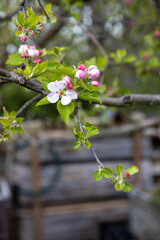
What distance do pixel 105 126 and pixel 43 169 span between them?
95 cm

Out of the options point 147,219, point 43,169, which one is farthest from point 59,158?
point 147,219

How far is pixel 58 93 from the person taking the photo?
0.55 m

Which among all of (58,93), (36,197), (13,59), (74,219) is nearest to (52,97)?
(58,93)

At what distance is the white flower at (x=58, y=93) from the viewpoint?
55 centimetres

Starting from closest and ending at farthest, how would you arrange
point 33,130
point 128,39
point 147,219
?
point 147,219
point 128,39
point 33,130

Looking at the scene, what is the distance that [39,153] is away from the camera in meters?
2.73

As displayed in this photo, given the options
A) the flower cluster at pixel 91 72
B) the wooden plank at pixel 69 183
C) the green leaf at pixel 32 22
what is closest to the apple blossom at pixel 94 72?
the flower cluster at pixel 91 72

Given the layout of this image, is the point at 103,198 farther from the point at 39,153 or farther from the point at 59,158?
the point at 39,153

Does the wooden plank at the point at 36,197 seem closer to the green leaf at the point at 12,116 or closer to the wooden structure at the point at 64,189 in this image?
the wooden structure at the point at 64,189

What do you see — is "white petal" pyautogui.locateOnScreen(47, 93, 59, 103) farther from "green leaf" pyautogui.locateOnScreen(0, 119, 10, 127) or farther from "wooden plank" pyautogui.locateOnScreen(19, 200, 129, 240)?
"wooden plank" pyautogui.locateOnScreen(19, 200, 129, 240)

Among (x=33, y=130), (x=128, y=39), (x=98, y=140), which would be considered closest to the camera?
(x=128, y=39)

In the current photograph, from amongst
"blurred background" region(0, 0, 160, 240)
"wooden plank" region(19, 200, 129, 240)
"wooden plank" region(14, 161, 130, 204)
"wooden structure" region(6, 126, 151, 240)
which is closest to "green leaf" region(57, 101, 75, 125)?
"blurred background" region(0, 0, 160, 240)

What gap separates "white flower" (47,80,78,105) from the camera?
548 mm

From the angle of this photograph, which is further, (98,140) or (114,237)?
(98,140)
